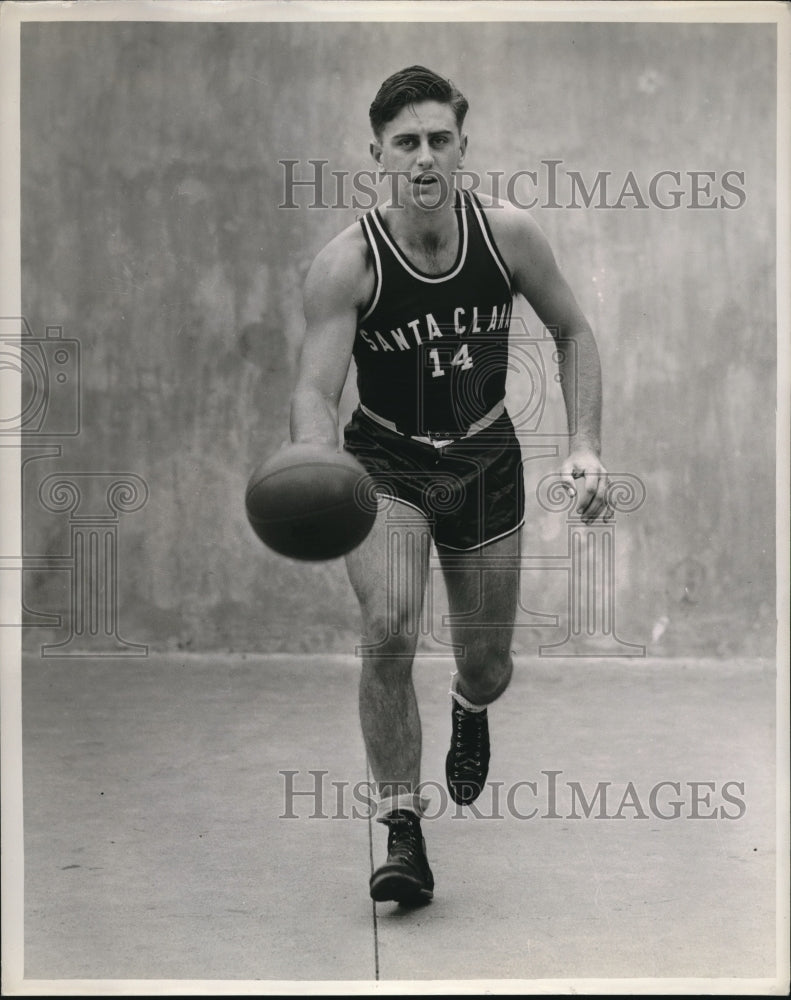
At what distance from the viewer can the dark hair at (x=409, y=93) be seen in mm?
4418

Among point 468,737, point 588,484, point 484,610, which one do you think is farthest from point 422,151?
point 468,737

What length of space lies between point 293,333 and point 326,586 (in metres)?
1.23

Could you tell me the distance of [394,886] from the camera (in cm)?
411

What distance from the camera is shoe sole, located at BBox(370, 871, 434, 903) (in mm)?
4109

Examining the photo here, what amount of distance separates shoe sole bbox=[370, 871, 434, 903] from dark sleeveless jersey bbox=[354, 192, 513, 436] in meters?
1.34

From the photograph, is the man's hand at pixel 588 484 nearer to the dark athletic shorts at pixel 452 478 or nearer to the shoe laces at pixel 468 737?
the dark athletic shorts at pixel 452 478

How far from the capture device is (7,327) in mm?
4398

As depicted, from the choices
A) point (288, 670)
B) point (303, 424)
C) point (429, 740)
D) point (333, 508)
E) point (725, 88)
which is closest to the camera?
point (333, 508)

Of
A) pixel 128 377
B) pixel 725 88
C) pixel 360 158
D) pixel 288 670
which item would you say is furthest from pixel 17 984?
pixel 725 88

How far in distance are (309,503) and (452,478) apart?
75cm

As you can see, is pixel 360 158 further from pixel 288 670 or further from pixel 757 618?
pixel 757 618

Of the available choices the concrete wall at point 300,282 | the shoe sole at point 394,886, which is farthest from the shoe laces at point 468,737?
the concrete wall at point 300,282

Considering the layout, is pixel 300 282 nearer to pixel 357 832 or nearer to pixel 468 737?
pixel 468 737

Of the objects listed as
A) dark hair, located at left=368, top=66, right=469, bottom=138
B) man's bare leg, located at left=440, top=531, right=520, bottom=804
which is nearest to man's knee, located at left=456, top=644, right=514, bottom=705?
man's bare leg, located at left=440, top=531, right=520, bottom=804
